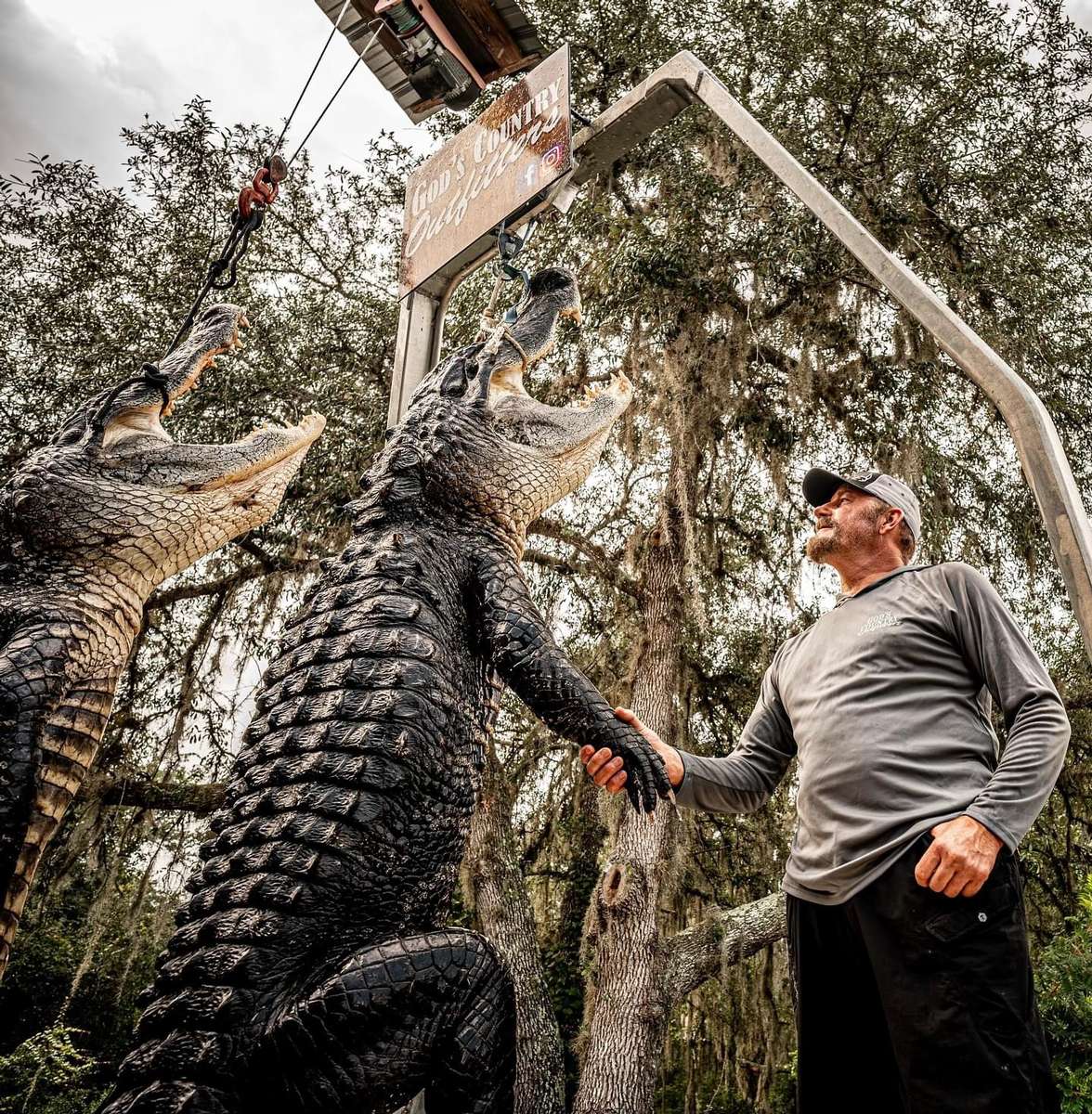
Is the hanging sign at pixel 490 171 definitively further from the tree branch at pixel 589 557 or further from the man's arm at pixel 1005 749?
the tree branch at pixel 589 557

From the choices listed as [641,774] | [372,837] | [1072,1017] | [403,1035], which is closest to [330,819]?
[372,837]

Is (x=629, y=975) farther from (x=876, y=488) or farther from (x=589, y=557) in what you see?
(x=876, y=488)

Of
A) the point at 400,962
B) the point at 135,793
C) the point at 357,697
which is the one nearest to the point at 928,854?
the point at 400,962

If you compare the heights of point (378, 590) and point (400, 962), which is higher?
point (378, 590)

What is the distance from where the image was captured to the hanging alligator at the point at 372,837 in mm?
1394

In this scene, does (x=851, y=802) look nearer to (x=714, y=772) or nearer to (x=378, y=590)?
(x=714, y=772)

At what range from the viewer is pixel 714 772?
7.26 feet

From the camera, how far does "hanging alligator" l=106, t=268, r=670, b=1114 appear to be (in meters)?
1.39

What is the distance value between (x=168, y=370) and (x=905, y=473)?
4.83 metres

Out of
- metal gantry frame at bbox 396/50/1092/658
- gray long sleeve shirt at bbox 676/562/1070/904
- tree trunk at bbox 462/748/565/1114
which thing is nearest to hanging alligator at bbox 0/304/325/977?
metal gantry frame at bbox 396/50/1092/658

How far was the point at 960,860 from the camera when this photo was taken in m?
1.59

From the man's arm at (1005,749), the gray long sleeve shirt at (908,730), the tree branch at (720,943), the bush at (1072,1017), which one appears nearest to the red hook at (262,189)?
the gray long sleeve shirt at (908,730)

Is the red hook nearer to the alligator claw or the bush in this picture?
the alligator claw

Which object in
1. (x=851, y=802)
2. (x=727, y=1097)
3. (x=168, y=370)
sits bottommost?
(x=727, y=1097)
